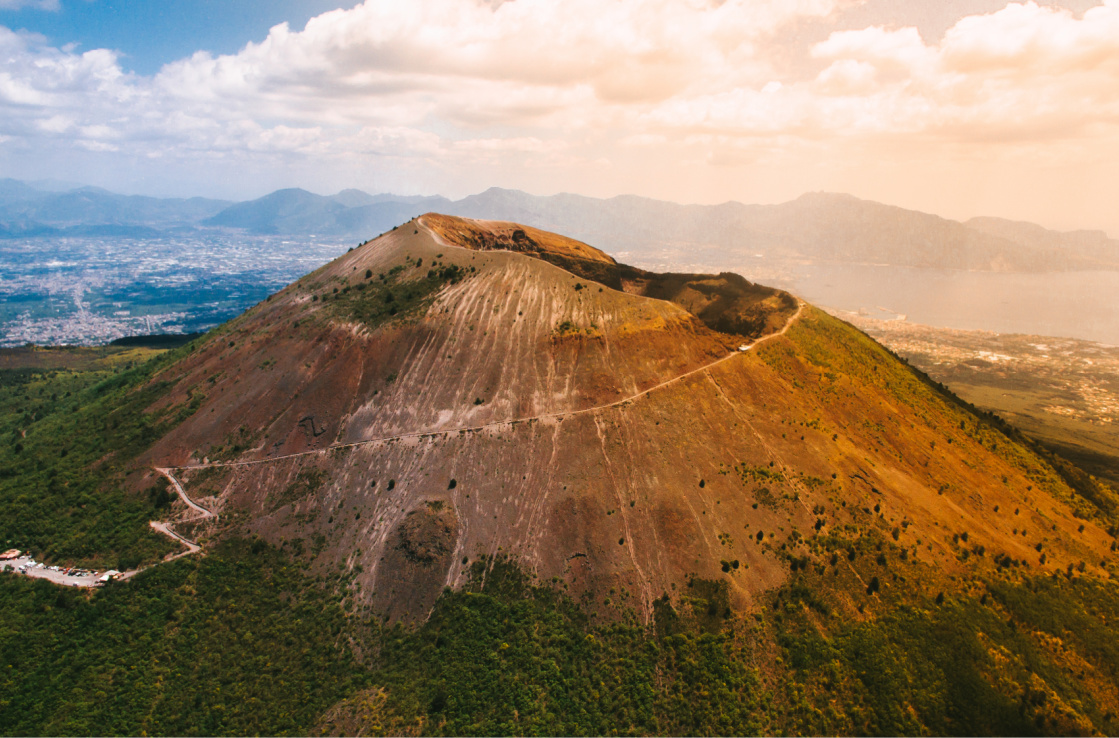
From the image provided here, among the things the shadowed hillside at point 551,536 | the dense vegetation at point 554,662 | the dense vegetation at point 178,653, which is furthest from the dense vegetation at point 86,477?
the dense vegetation at point 554,662

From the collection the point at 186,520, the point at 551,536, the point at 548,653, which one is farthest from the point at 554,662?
the point at 186,520

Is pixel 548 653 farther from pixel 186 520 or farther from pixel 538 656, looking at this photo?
pixel 186 520

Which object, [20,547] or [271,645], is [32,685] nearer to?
[271,645]

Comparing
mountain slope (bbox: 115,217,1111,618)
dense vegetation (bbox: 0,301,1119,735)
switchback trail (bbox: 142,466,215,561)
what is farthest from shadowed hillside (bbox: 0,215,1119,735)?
switchback trail (bbox: 142,466,215,561)

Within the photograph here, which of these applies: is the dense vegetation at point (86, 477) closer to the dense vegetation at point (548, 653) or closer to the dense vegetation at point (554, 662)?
the dense vegetation at point (548, 653)

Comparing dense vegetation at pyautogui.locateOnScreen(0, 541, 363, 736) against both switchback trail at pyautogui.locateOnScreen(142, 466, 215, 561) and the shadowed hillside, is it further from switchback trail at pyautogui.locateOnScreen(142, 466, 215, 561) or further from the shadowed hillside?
switchback trail at pyautogui.locateOnScreen(142, 466, 215, 561)

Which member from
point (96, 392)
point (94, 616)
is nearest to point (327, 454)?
point (94, 616)
